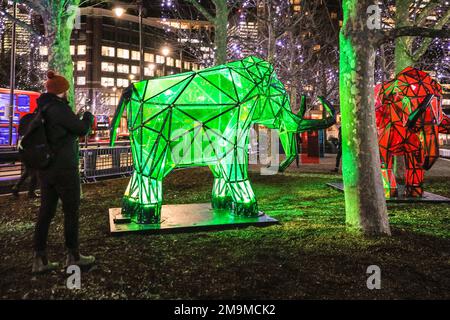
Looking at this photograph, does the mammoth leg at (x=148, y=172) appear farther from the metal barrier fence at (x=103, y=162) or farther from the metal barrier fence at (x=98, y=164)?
the metal barrier fence at (x=98, y=164)

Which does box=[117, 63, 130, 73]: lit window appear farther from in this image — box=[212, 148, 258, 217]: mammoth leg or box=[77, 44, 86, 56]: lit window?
box=[212, 148, 258, 217]: mammoth leg

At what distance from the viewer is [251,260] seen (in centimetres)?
454

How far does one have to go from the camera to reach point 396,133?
327 inches

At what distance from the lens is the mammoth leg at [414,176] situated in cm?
844

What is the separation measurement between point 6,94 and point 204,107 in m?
18.9

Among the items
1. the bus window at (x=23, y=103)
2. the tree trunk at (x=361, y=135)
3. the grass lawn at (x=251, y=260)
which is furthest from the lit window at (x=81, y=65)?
the tree trunk at (x=361, y=135)

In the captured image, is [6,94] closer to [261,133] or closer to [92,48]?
[261,133]

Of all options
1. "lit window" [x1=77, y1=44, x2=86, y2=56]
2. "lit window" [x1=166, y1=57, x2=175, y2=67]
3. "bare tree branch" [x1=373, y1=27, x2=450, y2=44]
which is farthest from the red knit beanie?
"lit window" [x1=166, y1=57, x2=175, y2=67]

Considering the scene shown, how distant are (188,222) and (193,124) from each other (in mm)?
1472

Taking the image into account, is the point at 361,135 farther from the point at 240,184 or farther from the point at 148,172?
the point at 148,172

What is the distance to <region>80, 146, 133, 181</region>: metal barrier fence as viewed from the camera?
41.3 ft

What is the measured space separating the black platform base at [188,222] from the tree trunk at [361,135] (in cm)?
130

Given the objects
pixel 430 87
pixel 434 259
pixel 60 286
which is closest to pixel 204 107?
pixel 60 286

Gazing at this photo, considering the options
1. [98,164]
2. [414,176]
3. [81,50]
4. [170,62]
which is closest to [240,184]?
[414,176]
